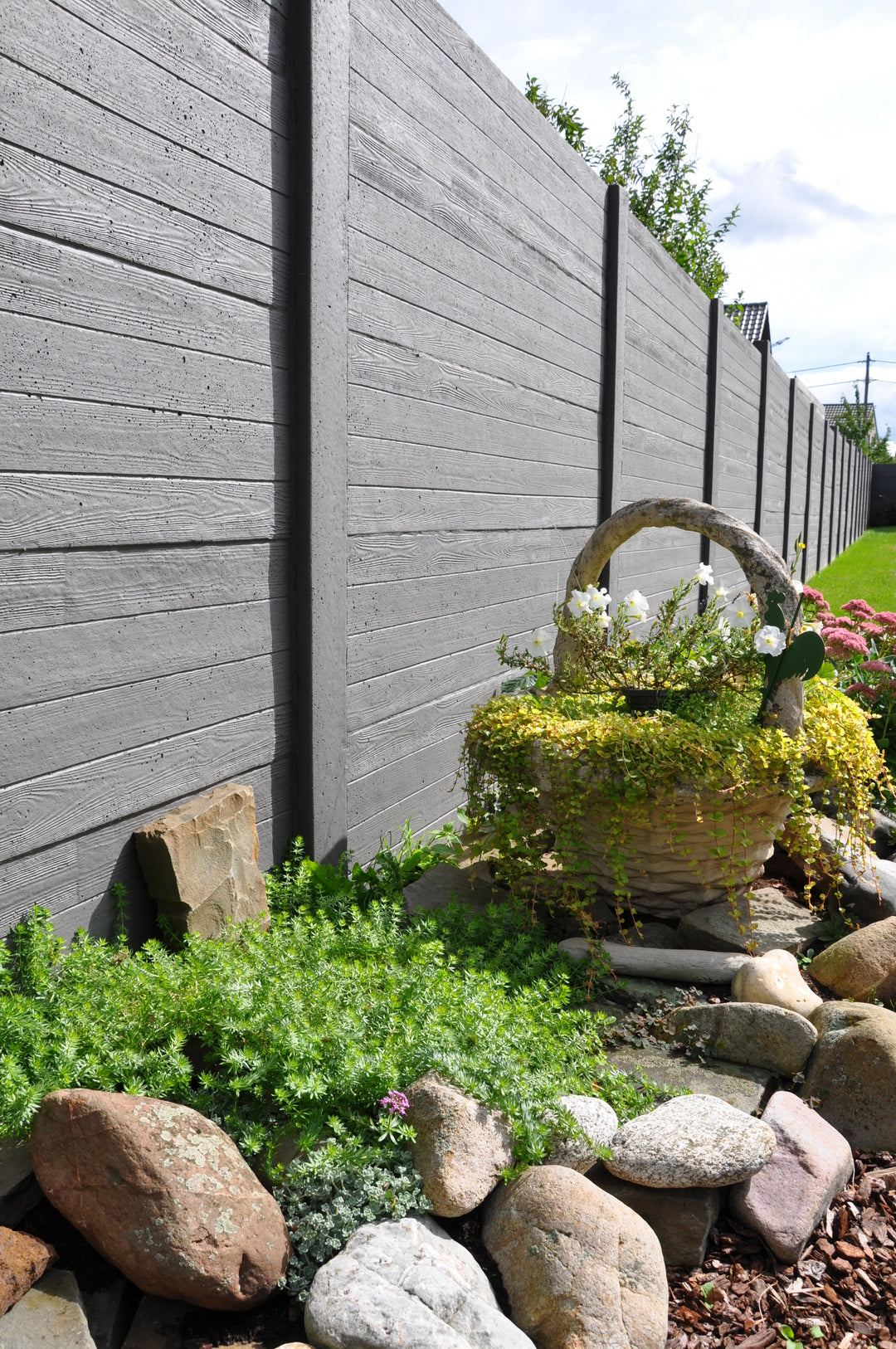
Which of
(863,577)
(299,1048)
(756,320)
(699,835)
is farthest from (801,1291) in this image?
(756,320)

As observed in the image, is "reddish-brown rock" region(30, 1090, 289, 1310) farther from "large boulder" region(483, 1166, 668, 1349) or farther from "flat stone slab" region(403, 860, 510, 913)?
"flat stone slab" region(403, 860, 510, 913)

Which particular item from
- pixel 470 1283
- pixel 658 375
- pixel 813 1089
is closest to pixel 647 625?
pixel 658 375

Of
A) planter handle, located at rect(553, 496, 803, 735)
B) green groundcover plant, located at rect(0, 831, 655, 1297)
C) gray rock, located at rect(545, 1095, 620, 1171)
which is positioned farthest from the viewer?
planter handle, located at rect(553, 496, 803, 735)

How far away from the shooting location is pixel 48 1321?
1596 mm

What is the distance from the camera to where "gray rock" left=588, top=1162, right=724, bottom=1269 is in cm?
Result: 209

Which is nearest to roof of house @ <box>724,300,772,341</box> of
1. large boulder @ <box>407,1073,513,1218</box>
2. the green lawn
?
the green lawn

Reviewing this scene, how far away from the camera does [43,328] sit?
Result: 2131mm

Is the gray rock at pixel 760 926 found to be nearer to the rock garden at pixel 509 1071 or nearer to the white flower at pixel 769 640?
the rock garden at pixel 509 1071

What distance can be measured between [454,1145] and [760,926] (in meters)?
1.84

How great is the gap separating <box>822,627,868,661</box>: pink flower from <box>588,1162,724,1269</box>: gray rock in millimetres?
A: 3610

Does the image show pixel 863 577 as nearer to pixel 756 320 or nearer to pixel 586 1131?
pixel 756 320

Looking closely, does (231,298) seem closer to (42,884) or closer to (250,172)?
(250,172)

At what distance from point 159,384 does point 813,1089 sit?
2388mm

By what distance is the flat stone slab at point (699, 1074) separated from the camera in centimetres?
247
